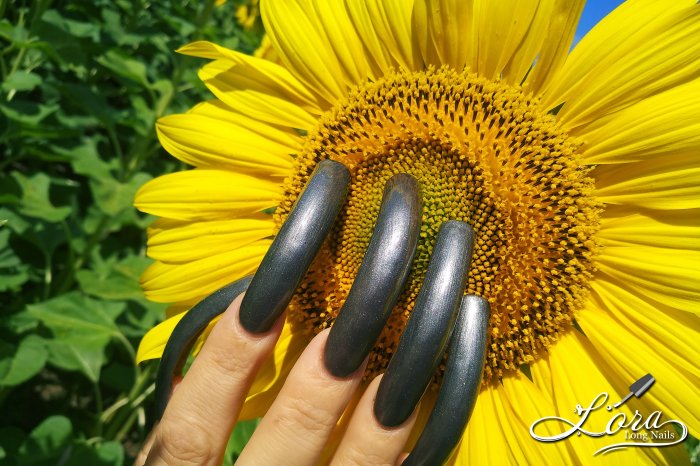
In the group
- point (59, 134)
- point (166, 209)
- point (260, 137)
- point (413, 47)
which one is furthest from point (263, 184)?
point (59, 134)

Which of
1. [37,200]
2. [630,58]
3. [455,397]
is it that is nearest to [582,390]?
[455,397]

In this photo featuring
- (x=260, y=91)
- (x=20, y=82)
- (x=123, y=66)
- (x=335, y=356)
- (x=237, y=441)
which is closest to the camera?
(x=335, y=356)

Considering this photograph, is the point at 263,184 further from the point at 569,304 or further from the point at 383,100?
the point at 569,304

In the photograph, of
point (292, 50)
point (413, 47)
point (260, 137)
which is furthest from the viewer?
point (260, 137)

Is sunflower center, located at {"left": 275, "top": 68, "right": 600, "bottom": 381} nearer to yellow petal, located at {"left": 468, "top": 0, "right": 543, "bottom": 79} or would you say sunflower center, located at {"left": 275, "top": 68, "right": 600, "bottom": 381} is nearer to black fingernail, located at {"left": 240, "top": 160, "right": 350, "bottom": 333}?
yellow petal, located at {"left": 468, "top": 0, "right": 543, "bottom": 79}

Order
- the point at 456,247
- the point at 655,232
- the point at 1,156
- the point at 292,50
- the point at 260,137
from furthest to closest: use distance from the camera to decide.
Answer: the point at 1,156
the point at 260,137
the point at 292,50
the point at 655,232
the point at 456,247

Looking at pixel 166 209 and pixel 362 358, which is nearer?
pixel 362 358

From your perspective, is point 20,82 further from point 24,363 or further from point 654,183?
point 654,183

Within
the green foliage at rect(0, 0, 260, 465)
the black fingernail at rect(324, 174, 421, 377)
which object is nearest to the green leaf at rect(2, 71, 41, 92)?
the green foliage at rect(0, 0, 260, 465)
